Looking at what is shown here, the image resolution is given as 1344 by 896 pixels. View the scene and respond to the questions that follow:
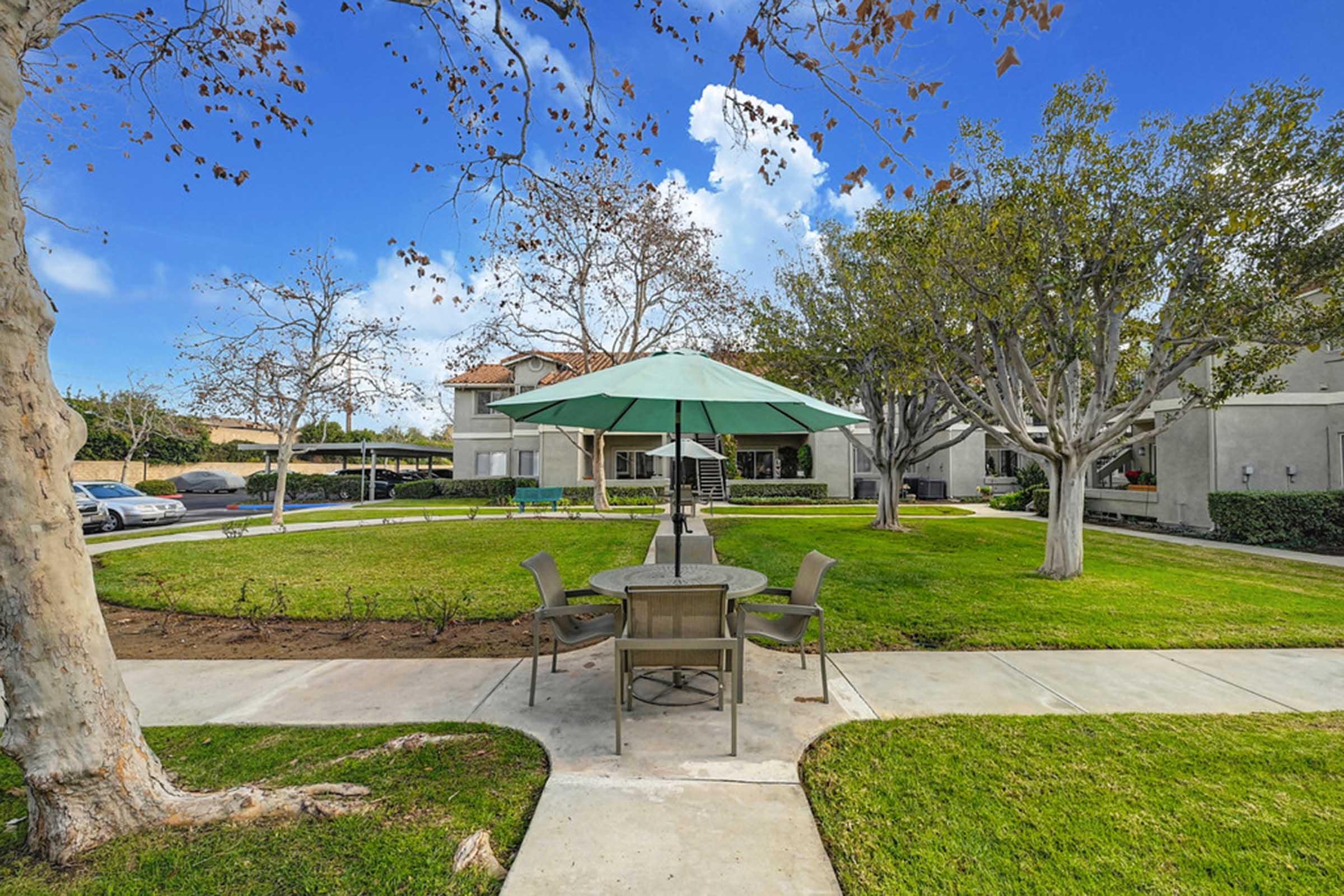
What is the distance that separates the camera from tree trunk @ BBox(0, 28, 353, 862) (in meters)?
2.43

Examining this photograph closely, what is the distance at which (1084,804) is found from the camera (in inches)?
123

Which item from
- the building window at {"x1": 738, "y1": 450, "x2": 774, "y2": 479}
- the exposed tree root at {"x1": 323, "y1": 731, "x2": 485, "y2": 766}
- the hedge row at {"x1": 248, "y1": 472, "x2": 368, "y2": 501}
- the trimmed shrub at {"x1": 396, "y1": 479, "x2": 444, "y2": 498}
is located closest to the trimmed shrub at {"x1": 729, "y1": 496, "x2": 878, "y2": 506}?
the building window at {"x1": 738, "y1": 450, "x2": 774, "y2": 479}

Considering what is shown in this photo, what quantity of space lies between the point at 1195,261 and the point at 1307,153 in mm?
1815

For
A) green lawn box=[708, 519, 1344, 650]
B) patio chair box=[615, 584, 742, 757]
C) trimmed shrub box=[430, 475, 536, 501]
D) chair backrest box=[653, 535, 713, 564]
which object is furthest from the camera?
trimmed shrub box=[430, 475, 536, 501]

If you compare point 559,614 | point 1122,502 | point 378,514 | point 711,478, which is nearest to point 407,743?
point 559,614

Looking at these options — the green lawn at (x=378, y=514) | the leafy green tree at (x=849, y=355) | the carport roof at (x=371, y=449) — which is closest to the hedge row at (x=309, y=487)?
the carport roof at (x=371, y=449)

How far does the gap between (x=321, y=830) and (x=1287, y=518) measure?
1912 cm

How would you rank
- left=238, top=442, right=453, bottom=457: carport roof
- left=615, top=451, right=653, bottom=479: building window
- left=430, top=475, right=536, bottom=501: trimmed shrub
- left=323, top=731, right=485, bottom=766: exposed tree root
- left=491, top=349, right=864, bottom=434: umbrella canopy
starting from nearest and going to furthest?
left=323, top=731, right=485, bottom=766: exposed tree root, left=491, top=349, right=864, bottom=434: umbrella canopy, left=238, top=442, right=453, bottom=457: carport roof, left=430, top=475, right=536, bottom=501: trimmed shrub, left=615, top=451, right=653, bottom=479: building window

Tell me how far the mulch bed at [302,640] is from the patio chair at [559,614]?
93 cm

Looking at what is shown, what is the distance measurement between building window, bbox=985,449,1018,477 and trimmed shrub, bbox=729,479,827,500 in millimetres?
10721

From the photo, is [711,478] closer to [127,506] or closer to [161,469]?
[127,506]

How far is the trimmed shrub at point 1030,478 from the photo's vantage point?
24156 millimetres

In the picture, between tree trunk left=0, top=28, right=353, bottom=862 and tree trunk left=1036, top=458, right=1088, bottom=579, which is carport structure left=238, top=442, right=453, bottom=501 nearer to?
tree trunk left=0, top=28, right=353, bottom=862

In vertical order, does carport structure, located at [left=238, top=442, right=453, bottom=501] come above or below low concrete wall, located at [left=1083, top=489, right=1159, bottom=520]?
above
